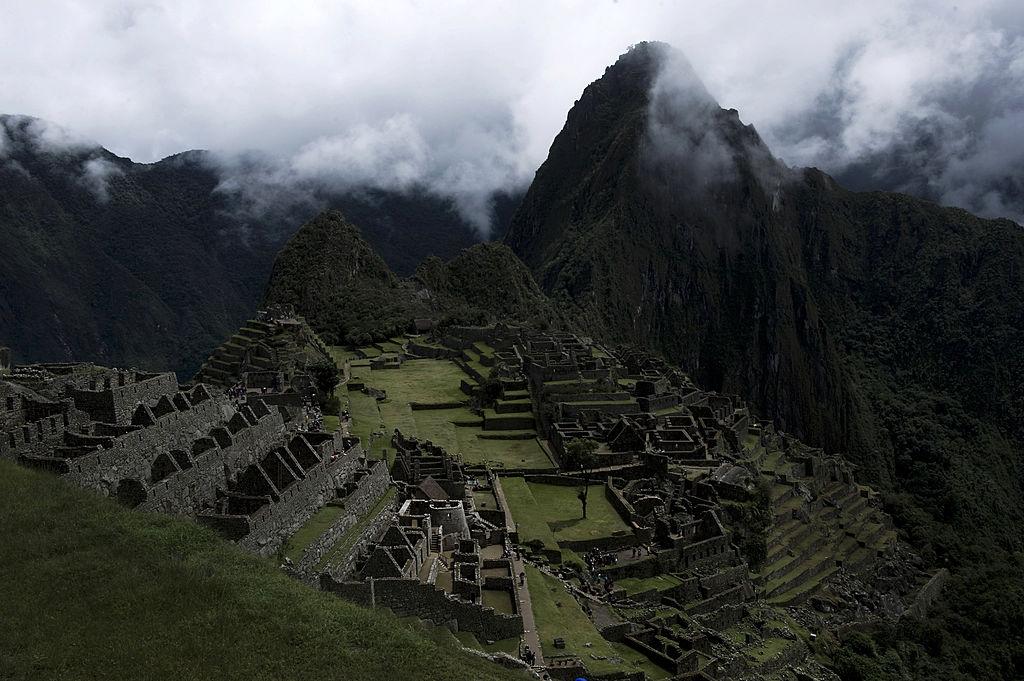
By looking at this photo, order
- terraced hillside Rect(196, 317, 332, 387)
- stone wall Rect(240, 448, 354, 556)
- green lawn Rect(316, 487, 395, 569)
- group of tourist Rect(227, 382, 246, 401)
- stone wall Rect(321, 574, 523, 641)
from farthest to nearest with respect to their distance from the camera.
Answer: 1. terraced hillside Rect(196, 317, 332, 387)
2. group of tourist Rect(227, 382, 246, 401)
3. green lawn Rect(316, 487, 395, 569)
4. stone wall Rect(240, 448, 354, 556)
5. stone wall Rect(321, 574, 523, 641)

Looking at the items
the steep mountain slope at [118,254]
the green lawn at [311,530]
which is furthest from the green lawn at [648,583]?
the steep mountain slope at [118,254]

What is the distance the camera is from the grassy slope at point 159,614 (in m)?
13.0

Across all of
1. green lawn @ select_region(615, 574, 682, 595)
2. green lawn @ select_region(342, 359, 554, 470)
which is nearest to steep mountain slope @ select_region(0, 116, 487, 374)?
green lawn @ select_region(342, 359, 554, 470)

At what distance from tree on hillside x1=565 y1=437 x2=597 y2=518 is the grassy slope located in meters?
22.6

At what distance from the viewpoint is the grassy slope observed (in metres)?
13.0

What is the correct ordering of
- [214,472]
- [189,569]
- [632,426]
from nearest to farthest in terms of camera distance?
[189,569] → [214,472] → [632,426]

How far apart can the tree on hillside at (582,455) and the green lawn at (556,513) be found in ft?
2.98

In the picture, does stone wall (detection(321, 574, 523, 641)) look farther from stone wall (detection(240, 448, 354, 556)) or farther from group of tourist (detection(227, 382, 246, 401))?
group of tourist (detection(227, 382, 246, 401))

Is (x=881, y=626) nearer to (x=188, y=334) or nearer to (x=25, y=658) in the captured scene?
(x=25, y=658)

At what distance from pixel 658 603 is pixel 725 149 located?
17463 cm

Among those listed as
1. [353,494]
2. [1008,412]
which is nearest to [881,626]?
[353,494]

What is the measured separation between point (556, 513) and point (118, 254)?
53.2m

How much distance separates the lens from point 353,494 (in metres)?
25.0

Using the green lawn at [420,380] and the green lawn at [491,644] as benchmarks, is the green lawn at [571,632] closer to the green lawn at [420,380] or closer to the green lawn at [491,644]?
the green lawn at [491,644]
